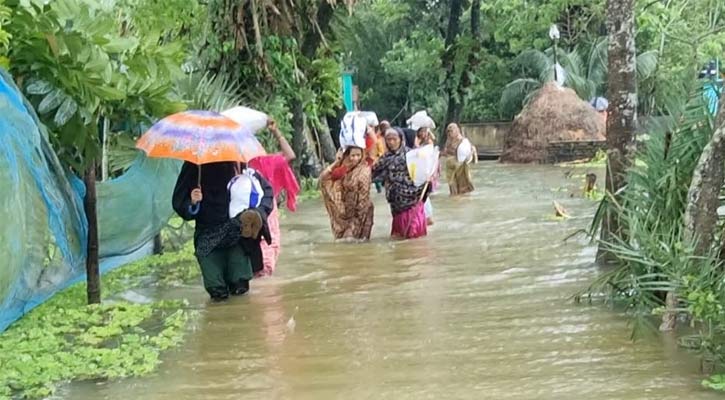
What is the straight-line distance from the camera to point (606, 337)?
6.52 m

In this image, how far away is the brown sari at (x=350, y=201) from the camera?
12.1m

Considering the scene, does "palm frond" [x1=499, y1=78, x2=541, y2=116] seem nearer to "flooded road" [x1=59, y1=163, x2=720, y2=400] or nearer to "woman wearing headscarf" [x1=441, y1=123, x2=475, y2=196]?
"woman wearing headscarf" [x1=441, y1=123, x2=475, y2=196]

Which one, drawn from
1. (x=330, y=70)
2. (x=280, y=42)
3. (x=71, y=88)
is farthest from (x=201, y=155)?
(x=330, y=70)

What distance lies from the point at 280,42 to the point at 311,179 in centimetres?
391

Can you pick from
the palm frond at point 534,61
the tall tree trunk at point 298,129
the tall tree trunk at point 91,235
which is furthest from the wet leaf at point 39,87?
the palm frond at point 534,61

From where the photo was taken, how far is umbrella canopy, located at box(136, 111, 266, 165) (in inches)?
310

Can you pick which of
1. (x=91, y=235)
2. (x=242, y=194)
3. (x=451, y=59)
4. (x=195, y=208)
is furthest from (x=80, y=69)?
(x=451, y=59)

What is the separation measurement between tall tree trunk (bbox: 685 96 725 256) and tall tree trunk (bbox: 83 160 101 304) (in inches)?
173

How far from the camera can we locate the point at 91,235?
7734 mm

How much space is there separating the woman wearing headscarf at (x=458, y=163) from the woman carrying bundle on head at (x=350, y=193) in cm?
633

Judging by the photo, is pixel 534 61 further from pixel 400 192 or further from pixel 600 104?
pixel 400 192

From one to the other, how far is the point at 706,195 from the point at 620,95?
9.35 feet

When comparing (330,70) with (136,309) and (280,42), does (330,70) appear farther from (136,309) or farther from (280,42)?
(136,309)

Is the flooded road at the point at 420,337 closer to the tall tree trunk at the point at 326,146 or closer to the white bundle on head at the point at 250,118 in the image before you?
the white bundle on head at the point at 250,118
